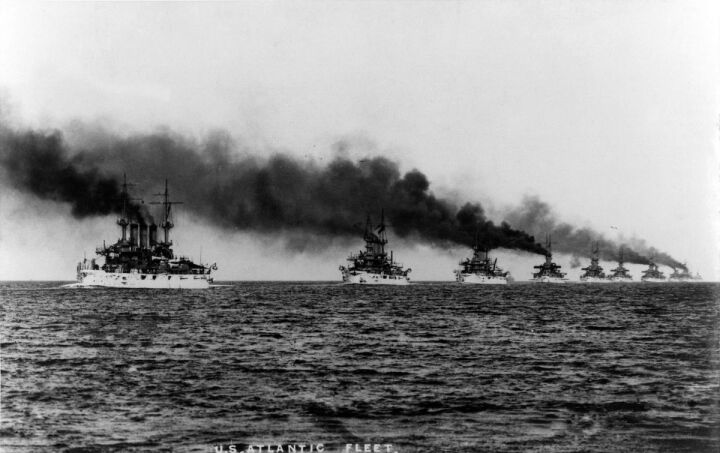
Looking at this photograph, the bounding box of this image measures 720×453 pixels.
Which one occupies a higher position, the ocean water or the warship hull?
the warship hull

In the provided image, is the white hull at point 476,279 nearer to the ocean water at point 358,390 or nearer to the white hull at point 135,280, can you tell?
the white hull at point 135,280

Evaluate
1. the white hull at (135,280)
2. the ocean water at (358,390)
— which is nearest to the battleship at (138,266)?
the white hull at (135,280)

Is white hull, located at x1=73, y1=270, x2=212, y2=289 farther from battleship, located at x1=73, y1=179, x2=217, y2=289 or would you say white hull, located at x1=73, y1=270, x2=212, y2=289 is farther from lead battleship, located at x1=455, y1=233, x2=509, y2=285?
lead battleship, located at x1=455, y1=233, x2=509, y2=285

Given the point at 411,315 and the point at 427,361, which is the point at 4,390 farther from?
the point at 411,315


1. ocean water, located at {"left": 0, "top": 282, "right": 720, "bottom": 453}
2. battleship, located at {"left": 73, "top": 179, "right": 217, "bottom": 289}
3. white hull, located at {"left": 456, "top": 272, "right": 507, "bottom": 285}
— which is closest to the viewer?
ocean water, located at {"left": 0, "top": 282, "right": 720, "bottom": 453}

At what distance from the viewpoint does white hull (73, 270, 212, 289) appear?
4446 inches

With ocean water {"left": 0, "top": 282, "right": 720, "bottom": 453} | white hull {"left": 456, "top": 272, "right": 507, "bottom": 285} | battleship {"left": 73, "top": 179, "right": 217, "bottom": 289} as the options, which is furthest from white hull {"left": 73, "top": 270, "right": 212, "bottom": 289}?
white hull {"left": 456, "top": 272, "right": 507, "bottom": 285}

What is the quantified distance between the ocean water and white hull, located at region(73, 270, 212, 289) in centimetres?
7246

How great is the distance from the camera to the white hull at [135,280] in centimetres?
11294

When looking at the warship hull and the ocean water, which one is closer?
the ocean water

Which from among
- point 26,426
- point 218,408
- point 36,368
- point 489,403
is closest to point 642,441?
point 489,403

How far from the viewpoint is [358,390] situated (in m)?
22.0

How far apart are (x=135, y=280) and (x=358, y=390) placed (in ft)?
323

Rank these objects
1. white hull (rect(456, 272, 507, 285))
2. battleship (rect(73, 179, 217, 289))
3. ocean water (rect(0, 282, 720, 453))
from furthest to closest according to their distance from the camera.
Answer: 1. white hull (rect(456, 272, 507, 285))
2. battleship (rect(73, 179, 217, 289))
3. ocean water (rect(0, 282, 720, 453))
